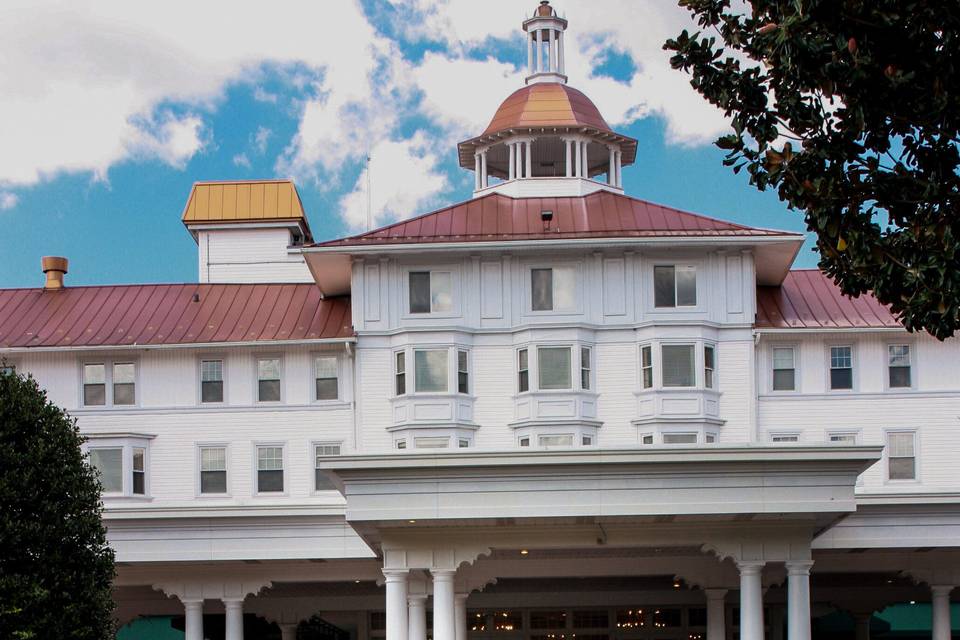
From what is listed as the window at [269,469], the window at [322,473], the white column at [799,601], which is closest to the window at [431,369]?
the window at [322,473]

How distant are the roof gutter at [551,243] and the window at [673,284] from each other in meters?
1.02

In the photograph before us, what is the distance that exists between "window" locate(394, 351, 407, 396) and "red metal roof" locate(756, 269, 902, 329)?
1044cm

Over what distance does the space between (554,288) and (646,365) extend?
3.48 metres

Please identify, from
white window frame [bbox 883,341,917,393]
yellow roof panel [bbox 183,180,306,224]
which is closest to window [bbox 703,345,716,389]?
white window frame [bbox 883,341,917,393]

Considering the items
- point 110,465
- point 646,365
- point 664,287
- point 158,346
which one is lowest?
point 110,465

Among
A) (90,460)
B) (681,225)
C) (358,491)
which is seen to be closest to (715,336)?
(681,225)

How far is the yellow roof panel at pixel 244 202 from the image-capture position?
Result: 203 ft

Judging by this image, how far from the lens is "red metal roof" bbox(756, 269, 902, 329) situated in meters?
43.9

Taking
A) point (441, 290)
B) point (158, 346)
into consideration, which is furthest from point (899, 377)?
point (158, 346)

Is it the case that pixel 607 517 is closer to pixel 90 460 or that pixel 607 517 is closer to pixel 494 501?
pixel 494 501

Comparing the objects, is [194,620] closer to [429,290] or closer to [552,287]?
[429,290]

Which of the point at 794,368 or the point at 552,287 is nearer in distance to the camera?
the point at 552,287

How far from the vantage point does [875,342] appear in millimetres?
44219

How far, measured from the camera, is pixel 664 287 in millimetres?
43594
